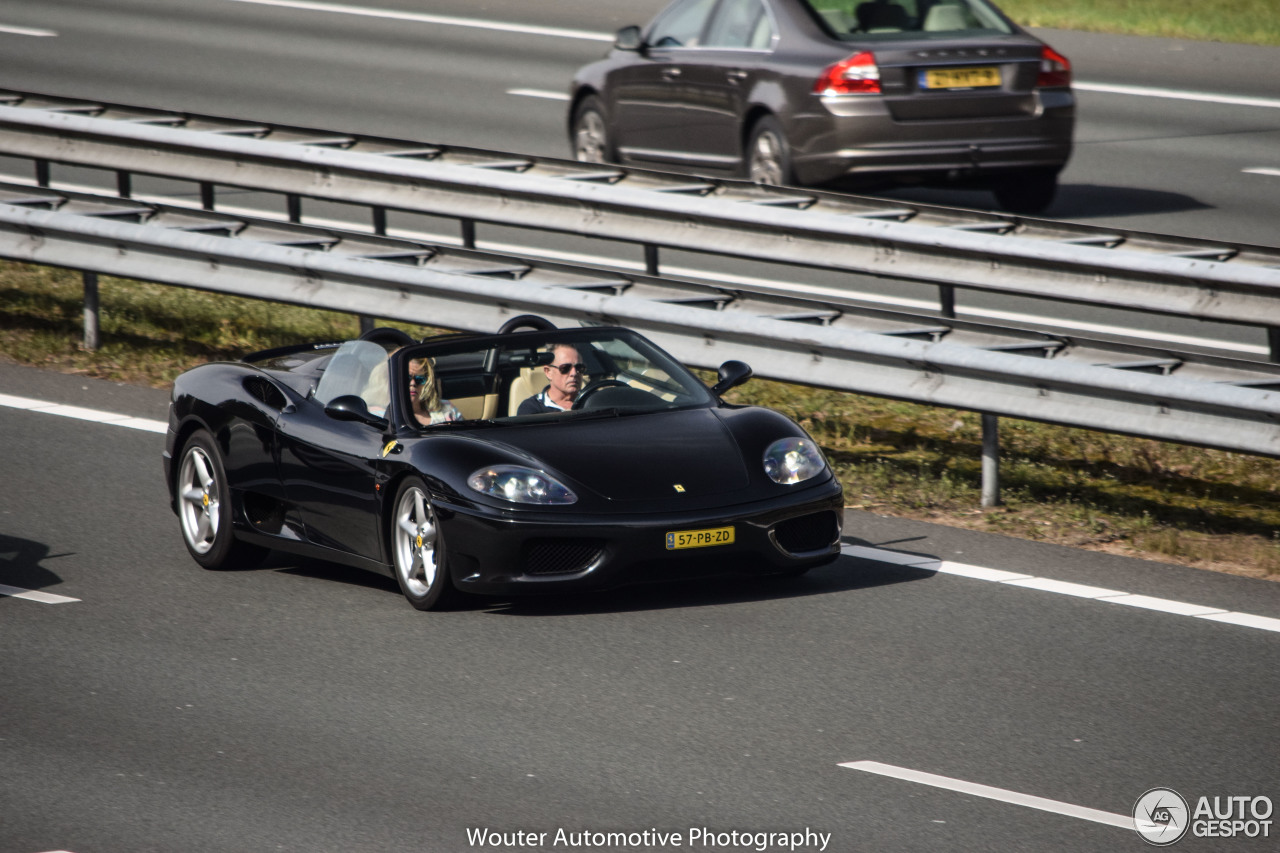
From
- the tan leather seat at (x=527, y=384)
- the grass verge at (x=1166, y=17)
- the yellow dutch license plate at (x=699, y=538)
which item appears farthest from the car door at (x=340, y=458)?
the grass verge at (x=1166, y=17)

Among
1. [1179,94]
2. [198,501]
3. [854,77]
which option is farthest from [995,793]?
[1179,94]

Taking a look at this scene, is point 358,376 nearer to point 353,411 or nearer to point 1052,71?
point 353,411

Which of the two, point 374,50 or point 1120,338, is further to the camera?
point 374,50

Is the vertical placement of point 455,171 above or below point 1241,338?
above

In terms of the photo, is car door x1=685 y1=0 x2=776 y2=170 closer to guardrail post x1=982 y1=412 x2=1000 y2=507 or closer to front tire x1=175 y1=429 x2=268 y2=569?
guardrail post x1=982 y1=412 x2=1000 y2=507

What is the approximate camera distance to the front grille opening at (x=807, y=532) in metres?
8.48

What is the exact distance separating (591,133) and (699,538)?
35.1ft

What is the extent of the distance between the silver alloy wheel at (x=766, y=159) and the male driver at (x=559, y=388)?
7.17 meters

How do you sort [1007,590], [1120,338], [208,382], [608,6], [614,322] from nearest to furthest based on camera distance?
[1007,590] < [208,382] < [614,322] < [1120,338] < [608,6]

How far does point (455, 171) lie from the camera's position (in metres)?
13.3

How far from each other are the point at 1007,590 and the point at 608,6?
22.3 m

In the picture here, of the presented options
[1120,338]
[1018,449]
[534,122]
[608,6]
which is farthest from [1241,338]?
[608,6]

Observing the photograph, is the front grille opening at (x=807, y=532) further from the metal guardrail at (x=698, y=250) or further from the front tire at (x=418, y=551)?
the metal guardrail at (x=698, y=250)

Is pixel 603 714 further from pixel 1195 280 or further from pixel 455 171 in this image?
pixel 455 171
